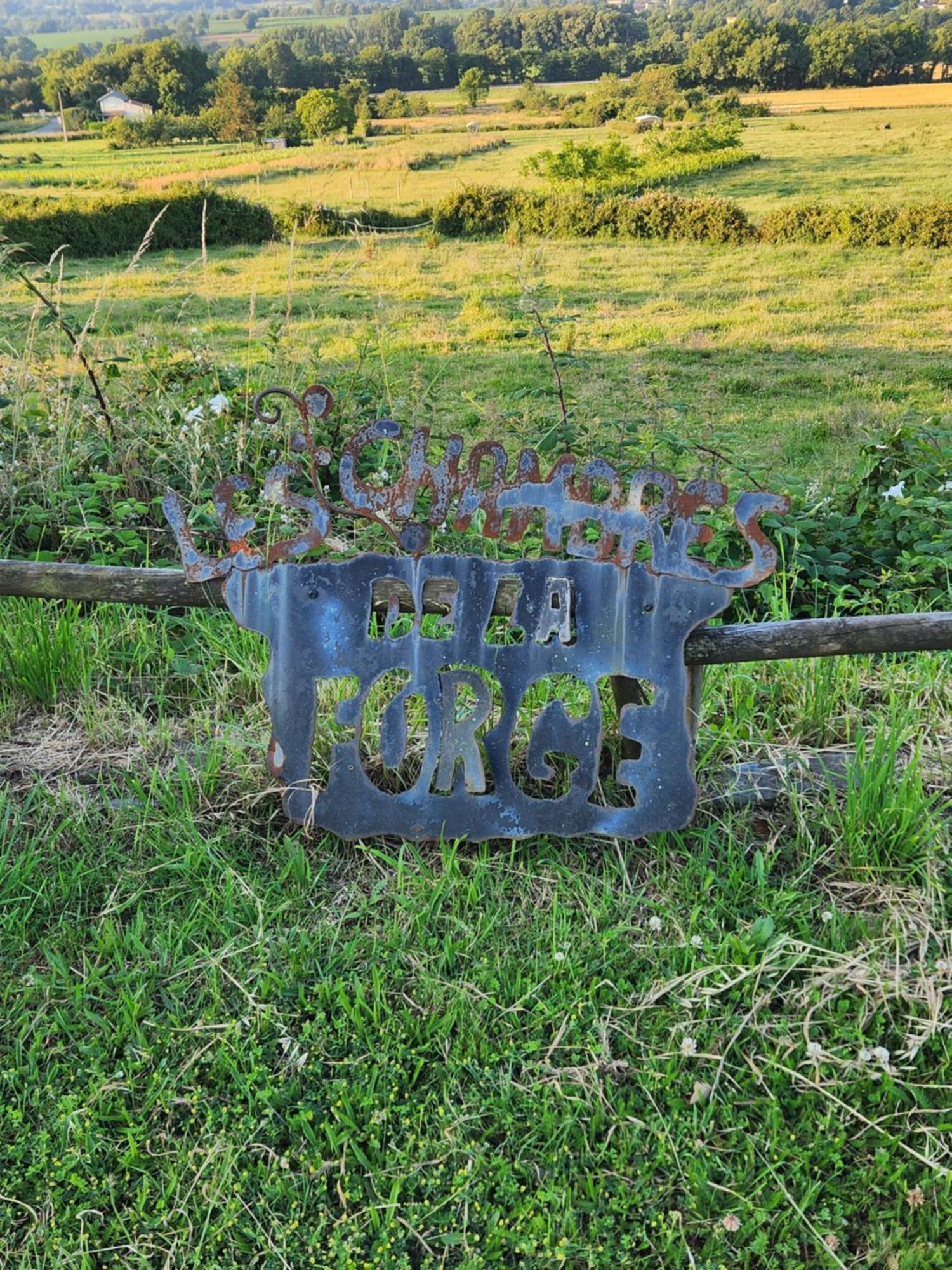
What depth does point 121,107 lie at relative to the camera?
14328mm

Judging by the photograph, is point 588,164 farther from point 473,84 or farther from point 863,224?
point 863,224

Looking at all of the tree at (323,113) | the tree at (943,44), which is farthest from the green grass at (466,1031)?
the tree at (943,44)

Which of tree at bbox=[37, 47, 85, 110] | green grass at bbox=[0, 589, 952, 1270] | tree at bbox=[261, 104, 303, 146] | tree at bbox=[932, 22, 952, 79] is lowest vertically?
green grass at bbox=[0, 589, 952, 1270]

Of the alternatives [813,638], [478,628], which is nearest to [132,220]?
[478,628]

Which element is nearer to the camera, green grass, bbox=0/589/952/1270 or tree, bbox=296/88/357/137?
green grass, bbox=0/589/952/1270

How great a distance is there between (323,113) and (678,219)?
4728 mm

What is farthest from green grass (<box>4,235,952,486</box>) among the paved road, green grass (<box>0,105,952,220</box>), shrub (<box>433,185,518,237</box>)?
the paved road

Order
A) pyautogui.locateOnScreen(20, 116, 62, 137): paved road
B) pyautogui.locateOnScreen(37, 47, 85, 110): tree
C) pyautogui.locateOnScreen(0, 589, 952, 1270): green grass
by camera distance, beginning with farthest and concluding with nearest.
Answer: pyautogui.locateOnScreen(20, 116, 62, 137): paved road < pyautogui.locateOnScreen(37, 47, 85, 110): tree < pyautogui.locateOnScreen(0, 589, 952, 1270): green grass

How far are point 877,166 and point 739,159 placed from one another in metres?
1.91

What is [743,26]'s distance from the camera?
14.5m

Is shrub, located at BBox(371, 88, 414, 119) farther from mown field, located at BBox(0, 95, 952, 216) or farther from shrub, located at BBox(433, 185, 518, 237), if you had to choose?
shrub, located at BBox(433, 185, 518, 237)

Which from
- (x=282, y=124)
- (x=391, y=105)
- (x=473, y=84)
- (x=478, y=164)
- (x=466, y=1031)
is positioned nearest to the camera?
(x=466, y=1031)

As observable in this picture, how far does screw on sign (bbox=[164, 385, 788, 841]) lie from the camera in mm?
2131

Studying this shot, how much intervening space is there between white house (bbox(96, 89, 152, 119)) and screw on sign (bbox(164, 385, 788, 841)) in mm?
14267
